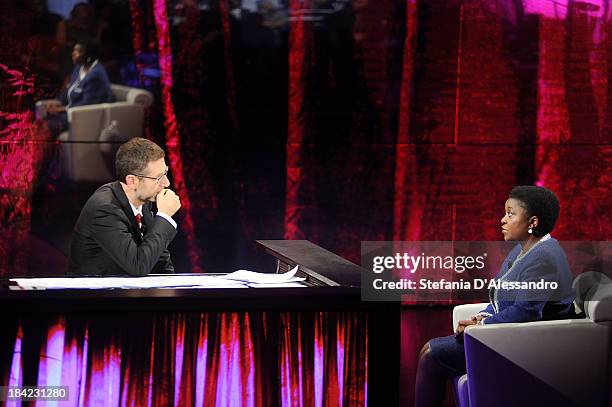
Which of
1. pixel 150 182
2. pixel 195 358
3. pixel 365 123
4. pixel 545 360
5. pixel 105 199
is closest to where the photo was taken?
pixel 195 358

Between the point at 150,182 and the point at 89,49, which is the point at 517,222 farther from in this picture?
the point at 89,49

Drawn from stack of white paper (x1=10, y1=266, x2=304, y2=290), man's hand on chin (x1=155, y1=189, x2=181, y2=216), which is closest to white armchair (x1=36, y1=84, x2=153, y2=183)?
man's hand on chin (x1=155, y1=189, x2=181, y2=216)

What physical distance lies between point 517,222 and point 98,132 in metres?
2.98

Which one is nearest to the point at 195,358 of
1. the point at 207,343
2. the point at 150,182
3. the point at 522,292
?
the point at 207,343

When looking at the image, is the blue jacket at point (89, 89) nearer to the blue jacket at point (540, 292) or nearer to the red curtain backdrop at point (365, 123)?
the red curtain backdrop at point (365, 123)

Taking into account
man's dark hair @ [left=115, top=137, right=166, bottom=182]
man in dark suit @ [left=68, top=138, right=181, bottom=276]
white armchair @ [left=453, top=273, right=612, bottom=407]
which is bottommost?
white armchair @ [left=453, top=273, right=612, bottom=407]

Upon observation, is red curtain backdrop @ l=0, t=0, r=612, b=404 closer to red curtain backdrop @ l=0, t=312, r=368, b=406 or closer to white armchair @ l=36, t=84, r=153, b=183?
white armchair @ l=36, t=84, r=153, b=183

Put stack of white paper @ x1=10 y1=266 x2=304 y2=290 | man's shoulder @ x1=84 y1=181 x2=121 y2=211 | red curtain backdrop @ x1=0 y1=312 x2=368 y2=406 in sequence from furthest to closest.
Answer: man's shoulder @ x1=84 y1=181 x2=121 y2=211 → stack of white paper @ x1=10 y1=266 x2=304 y2=290 → red curtain backdrop @ x1=0 y1=312 x2=368 y2=406

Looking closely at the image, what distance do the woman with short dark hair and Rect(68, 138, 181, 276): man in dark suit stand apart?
3.43 feet

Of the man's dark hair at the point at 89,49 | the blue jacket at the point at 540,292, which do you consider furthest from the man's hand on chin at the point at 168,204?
the man's dark hair at the point at 89,49

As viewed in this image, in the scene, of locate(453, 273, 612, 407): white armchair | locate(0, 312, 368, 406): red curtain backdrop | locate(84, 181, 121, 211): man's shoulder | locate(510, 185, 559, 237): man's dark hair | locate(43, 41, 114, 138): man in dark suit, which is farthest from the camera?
locate(43, 41, 114, 138): man in dark suit

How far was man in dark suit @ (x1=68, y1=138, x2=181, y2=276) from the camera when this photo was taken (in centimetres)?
342

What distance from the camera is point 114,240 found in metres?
3.45

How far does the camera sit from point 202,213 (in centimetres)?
607
